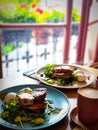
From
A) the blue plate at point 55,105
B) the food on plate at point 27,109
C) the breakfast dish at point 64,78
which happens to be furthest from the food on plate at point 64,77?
the food on plate at point 27,109

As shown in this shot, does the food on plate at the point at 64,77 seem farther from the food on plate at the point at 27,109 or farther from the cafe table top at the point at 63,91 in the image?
the food on plate at the point at 27,109

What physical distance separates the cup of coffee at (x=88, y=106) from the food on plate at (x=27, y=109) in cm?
16

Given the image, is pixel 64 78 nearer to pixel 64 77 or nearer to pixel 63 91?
pixel 64 77

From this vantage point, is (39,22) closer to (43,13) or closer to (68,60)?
(43,13)

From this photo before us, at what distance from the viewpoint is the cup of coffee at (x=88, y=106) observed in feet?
2.79

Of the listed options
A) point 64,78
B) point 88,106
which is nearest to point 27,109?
point 88,106

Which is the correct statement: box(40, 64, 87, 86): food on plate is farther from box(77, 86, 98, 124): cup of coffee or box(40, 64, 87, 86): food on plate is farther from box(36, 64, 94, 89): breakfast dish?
box(77, 86, 98, 124): cup of coffee

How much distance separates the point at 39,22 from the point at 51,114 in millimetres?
2066

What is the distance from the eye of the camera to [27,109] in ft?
3.14

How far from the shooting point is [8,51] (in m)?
2.83

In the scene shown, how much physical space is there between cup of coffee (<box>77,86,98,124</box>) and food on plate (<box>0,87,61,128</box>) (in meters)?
0.16

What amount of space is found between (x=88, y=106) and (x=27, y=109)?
0.99ft

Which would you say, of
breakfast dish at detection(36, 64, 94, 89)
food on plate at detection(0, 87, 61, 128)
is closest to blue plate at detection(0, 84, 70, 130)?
food on plate at detection(0, 87, 61, 128)

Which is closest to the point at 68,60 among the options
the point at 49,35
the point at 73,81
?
the point at 49,35
